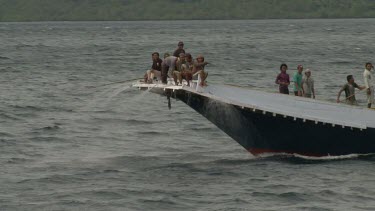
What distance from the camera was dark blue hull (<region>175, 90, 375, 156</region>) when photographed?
34.6 m

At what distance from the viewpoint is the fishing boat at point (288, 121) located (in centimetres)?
3447

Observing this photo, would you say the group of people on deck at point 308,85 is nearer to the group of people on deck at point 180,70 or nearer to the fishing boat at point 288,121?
the fishing boat at point 288,121

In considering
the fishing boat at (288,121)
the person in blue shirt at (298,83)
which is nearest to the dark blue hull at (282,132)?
the fishing boat at (288,121)

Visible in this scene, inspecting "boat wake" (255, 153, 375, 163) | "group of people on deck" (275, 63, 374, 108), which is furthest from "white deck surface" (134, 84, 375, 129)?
"boat wake" (255, 153, 375, 163)

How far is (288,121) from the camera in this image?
114 ft

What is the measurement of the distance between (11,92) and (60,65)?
107 ft

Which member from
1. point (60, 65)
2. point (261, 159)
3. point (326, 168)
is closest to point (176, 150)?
point (261, 159)

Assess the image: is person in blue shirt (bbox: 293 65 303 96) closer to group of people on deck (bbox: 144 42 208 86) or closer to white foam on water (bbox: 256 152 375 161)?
white foam on water (bbox: 256 152 375 161)

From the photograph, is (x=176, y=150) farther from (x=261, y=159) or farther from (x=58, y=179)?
(x=58, y=179)

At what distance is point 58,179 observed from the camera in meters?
33.1

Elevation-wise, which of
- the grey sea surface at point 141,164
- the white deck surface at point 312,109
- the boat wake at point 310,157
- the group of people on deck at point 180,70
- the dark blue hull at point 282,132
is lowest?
the grey sea surface at point 141,164

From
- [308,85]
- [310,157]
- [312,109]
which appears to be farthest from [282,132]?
[308,85]

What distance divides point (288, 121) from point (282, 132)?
1.90 feet

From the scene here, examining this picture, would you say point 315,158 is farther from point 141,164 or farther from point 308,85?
point 141,164
